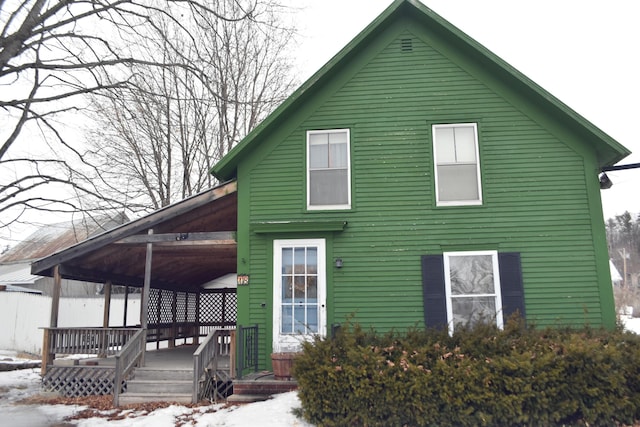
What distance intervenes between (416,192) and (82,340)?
24.7 feet

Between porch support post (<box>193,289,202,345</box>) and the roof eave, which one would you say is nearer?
the roof eave

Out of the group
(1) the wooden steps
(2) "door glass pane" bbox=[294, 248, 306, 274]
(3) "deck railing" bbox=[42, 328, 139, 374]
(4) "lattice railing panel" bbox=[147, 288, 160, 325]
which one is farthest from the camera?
(4) "lattice railing panel" bbox=[147, 288, 160, 325]

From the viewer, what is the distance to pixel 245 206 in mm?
9805

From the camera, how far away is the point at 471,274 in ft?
29.8

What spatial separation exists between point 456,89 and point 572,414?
6123 millimetres

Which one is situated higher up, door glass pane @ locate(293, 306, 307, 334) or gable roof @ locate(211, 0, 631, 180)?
gable roof @ locate(211, 0, 631, 180)

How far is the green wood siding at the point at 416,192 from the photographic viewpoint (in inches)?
354

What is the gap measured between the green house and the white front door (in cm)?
2

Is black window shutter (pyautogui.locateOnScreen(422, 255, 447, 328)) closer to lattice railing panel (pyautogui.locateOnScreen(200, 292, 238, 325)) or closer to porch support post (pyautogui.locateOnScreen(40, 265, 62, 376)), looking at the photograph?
porch support post (pyautogui.locateOnScreen(40, 265, 62, 376))

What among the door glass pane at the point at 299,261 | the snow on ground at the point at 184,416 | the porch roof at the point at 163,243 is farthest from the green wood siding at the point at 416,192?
the snow on ground at the point at 184,416

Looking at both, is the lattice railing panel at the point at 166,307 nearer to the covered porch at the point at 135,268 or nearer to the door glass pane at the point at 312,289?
the covered porch at the point at 135,268

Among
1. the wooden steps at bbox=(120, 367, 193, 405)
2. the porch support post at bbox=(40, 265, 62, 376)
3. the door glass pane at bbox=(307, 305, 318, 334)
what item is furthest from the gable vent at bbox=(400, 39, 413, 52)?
the porch support post at bbox=(40, 265, 62, 376)

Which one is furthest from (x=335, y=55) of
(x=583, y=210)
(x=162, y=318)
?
(x=162, y=318)

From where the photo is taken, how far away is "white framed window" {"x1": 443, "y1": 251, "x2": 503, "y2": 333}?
8938mm
